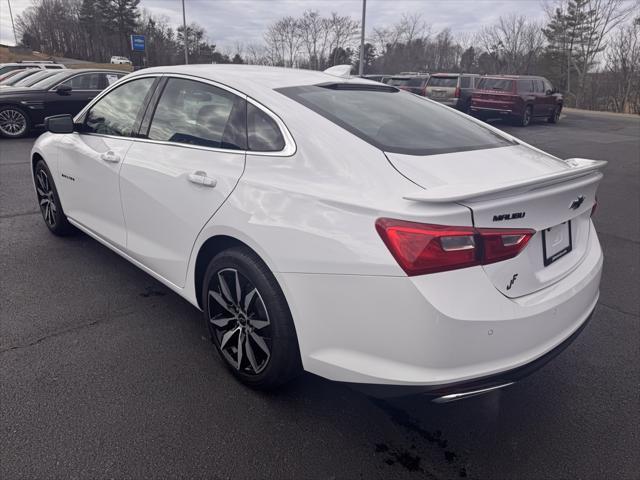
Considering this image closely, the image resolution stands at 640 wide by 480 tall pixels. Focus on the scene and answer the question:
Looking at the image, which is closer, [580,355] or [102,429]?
[102,429]

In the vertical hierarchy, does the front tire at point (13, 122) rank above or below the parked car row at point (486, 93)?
below

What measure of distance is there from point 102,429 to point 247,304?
0.87 m

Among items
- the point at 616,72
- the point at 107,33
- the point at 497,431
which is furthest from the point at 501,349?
the point at 107,33

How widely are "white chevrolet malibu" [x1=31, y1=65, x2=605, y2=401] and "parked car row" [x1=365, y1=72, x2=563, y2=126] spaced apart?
1580cm

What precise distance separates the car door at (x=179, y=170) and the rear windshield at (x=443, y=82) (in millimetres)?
16599

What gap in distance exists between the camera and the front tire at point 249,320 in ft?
7.23

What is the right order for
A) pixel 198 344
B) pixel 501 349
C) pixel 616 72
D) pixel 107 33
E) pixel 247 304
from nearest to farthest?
pixel 501 349 < pixel 247 304 < pixel 198 344 < pixel 616 72 < pixel 107 33

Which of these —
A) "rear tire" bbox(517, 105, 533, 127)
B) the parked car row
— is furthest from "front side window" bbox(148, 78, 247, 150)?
"rear tire" bbox(517, 105, 533, 127)

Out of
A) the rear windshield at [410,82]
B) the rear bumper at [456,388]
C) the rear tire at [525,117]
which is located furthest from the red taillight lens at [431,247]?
the rear tire at [525,117]

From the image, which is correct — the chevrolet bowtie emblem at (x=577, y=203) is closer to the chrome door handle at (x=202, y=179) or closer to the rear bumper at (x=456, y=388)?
the rear bumper at (x=456, y=388)

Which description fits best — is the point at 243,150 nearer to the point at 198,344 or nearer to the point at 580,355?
the point at 198,344

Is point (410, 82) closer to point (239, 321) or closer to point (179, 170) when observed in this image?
point (179, 170)

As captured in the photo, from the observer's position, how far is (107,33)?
70.1 m

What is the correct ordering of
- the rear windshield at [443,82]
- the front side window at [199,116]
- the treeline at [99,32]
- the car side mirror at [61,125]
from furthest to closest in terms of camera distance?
the treeline at [99,32], the rear windshield at [443,82], the car side mirror at [61,125], the front side window at [199,116]
